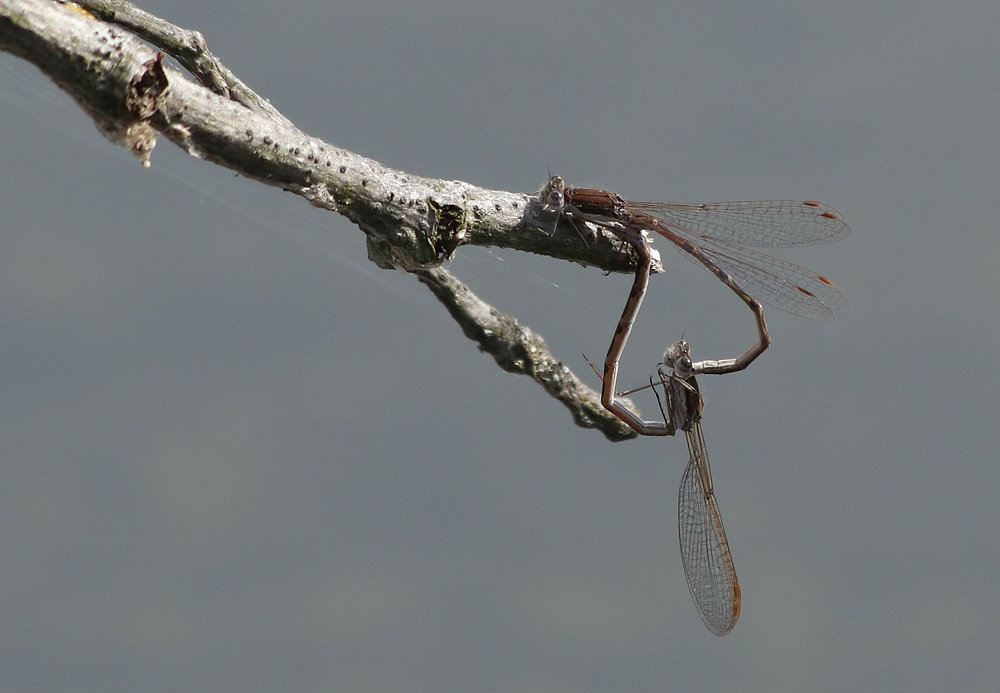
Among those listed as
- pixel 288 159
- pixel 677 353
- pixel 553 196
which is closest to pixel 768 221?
pixel 677 353

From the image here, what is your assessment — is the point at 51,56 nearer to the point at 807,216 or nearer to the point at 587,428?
the point at 587,428

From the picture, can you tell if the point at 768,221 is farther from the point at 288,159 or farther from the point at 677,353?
the point at 288,159

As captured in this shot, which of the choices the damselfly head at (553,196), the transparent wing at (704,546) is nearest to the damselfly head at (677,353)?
the transparent wing at (704,546)

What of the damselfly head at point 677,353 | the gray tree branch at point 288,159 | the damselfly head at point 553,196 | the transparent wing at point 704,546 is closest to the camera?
the gray tree branch at point 288,159

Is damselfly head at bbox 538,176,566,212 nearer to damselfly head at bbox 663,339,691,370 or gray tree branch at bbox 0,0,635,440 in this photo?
gray tree branch at bbox 0,0,635,440

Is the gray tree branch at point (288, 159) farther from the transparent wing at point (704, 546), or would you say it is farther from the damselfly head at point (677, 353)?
the transparent wing at point (704, 546)

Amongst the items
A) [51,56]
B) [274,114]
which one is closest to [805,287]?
[274,114]
